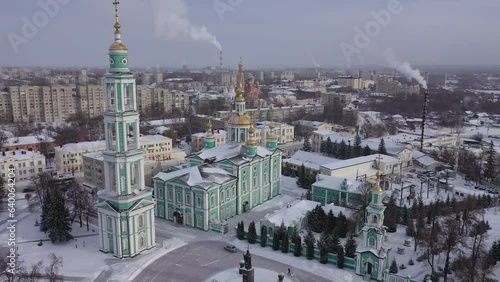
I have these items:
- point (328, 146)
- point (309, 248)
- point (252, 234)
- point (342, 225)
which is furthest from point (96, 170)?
point (328, 146)

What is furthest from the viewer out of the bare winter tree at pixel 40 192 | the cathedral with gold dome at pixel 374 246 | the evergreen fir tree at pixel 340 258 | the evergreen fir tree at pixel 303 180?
the evergreen fir tree at pixel 303 180

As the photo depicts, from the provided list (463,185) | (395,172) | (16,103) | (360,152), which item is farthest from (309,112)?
(16,103)

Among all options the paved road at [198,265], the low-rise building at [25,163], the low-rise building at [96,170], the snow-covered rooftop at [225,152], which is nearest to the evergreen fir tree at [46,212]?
the paved road at [198,265]

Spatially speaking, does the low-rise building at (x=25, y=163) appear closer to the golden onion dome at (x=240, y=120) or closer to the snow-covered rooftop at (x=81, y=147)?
the snow-covered rooftop at (x=81, y=147)

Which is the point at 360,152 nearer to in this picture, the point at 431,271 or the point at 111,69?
the point at 431,271

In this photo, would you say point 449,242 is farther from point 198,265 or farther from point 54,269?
point 54,269

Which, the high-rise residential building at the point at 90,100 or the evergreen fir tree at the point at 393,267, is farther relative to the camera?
the high-rise residential building at the point at 90,100

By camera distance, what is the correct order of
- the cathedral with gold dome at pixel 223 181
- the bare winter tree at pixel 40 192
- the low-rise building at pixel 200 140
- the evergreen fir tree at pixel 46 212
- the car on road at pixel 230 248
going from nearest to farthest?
the car on road at pixel 230 248, the evergreen fir tree at pixel 46 212, the cathedral with gold dome at pixel 223 181, the bare winter tree at pixel 40 192, the low-rise building at pixel 200 140
